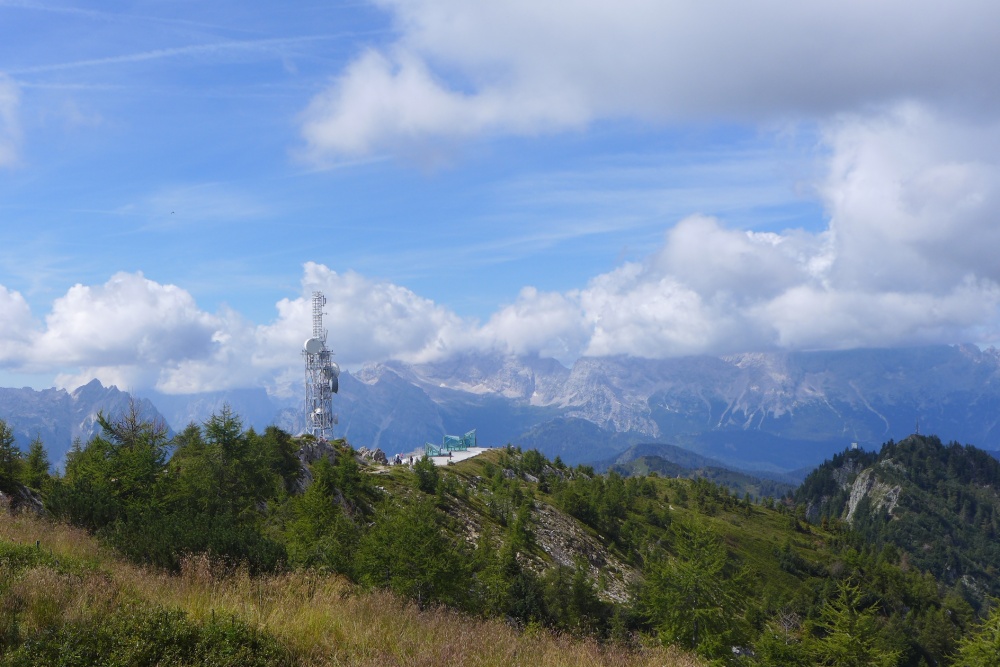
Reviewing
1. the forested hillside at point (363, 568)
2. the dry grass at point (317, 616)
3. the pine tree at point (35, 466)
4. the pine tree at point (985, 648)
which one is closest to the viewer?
the dry grass at point (317, 616)

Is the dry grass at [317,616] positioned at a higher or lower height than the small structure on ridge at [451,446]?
higher

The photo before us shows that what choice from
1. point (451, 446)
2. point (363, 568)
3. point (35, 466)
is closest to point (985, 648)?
point (363, 568)

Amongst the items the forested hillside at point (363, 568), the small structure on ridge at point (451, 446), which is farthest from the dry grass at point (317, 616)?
the small structure on ridge at point (451, 446)

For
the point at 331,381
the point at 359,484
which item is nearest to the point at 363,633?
the point at 359,484

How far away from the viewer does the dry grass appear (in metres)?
10.7

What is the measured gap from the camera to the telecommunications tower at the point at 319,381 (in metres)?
131

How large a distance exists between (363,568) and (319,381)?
105 metres

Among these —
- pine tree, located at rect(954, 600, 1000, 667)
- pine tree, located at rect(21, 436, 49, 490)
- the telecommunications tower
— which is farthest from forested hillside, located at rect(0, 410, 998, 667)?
the telecommunications tower

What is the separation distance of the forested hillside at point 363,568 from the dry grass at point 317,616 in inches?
2.4

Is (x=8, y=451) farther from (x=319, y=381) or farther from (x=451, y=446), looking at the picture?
(x=451, y=446)

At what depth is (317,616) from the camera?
40.2 ft

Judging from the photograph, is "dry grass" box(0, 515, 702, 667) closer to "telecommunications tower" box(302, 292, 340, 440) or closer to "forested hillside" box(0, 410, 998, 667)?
"forested hillside" box(0, 410, 998, 667)

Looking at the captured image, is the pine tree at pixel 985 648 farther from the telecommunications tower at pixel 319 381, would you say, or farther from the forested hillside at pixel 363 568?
the telecommunications tower at pixel 319 381

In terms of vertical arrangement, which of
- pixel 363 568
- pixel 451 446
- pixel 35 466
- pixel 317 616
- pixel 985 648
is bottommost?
pixel 451 446
